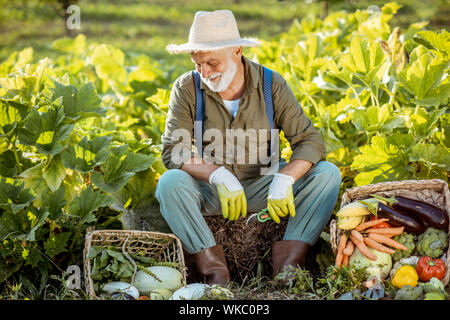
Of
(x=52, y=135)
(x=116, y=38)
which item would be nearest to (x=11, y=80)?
(x=52, y=135)

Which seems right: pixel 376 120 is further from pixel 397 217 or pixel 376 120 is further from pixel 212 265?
pixel 212 265

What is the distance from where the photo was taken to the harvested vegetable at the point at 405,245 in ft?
8.62

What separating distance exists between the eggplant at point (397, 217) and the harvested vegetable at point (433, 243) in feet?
0.16

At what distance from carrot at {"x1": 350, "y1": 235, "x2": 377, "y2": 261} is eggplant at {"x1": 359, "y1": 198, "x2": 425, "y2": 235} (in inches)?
5.6

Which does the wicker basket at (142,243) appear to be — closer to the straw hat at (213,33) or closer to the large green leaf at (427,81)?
the straw hat at (213,33)

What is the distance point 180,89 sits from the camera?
9.39ft

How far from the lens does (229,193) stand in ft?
8.89

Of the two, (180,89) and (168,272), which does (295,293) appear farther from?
(180,89)

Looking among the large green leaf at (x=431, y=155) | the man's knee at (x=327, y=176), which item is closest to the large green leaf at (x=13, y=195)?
the man's knee at (x=327, y=176)

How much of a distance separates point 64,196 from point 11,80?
0.77m

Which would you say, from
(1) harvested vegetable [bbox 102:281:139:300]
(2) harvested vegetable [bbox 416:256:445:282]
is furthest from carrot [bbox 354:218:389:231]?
(1) harvested vegetable [bbox 102:281:139:300]

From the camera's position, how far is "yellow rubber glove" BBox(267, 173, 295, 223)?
2.72 meters

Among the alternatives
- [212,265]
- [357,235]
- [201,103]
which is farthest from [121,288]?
[357,235]

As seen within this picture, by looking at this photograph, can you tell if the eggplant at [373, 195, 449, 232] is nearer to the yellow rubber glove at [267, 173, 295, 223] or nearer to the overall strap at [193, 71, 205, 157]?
the yellow rubber glove at [267, 173, 295, 223]
